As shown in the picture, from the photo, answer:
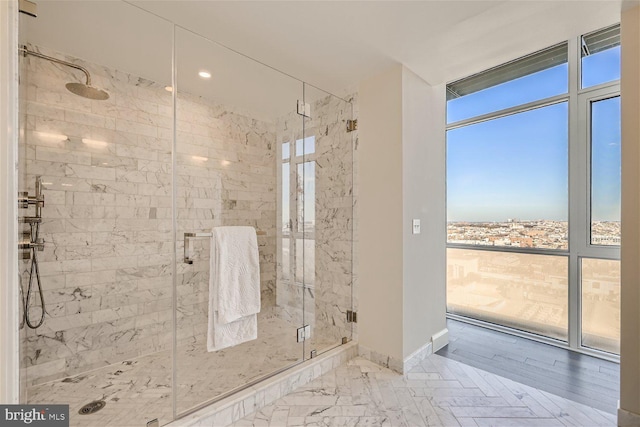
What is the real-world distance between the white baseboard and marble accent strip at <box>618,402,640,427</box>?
1.23 metres

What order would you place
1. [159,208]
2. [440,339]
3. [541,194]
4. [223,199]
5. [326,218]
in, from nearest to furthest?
[223,199], [159,208], [326,218], [440,339], [541,194]

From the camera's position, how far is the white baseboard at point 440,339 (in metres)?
2.73

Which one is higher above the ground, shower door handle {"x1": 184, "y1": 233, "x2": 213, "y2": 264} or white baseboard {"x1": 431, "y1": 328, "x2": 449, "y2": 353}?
shower door handle {"x1": 184, "y1": 233, "x2": 213, "y2": 264}

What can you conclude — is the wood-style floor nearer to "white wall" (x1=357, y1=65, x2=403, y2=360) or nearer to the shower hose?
"white wall" (x1=357, y1=65, x2=403, y2=360)

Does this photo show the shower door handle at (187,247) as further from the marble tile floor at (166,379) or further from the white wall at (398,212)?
the white wall at (398,212)

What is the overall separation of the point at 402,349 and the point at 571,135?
99.7 inches

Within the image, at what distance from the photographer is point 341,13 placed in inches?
70.7

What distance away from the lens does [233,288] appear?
2.04m

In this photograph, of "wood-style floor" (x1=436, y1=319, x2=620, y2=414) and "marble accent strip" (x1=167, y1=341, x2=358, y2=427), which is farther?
"wood-style floor" (x1=436, y1=319, x2=620, y2=414)

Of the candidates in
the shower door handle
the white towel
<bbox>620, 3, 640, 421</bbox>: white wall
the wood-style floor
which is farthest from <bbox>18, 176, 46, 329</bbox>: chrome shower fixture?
<bbox>620, 3, 640, 421</bbox>: white wall

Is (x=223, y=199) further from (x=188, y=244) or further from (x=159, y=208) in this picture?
(x=159, y=208)

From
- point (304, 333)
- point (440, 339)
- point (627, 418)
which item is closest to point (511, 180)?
point (440, 339)

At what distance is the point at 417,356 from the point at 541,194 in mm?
2065
